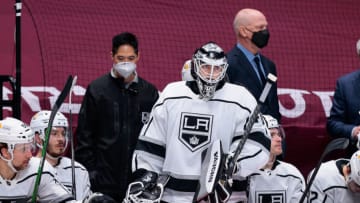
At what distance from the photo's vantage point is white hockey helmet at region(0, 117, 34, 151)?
607 centimetres

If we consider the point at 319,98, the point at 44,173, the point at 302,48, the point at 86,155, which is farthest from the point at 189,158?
the point at 302,48

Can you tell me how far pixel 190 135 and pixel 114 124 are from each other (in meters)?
1.09

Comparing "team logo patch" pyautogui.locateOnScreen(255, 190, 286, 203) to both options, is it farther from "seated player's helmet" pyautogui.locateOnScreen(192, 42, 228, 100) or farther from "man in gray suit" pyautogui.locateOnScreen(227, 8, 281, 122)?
"seated player's helmet" pyautogui.locateOnScreen(192, 42, 228, 100)

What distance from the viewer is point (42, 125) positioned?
6836mm

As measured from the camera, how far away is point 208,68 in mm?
6074

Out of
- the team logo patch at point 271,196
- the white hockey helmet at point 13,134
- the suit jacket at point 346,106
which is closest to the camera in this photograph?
the white hockey helmet at point 13,134

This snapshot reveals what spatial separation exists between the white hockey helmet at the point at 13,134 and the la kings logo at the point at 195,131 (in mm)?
797

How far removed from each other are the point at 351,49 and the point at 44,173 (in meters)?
3.75

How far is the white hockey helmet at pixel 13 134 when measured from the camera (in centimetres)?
607

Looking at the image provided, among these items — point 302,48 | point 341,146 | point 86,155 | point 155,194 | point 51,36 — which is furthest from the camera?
point 302,48

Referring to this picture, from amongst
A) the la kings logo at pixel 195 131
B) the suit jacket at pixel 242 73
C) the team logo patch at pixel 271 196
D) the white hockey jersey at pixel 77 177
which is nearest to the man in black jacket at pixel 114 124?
the white hockey jersey at pixel 77 177

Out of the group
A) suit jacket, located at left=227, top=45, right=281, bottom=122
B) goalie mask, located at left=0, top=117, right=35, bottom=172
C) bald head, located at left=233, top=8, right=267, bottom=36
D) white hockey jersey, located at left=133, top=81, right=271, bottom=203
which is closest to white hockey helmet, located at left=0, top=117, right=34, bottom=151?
goalie mask, located at left=0, top=117, right=35, bottom=172

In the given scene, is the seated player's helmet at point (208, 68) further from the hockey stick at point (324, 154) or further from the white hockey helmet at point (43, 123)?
the white hockey helmet at point (43, 123)

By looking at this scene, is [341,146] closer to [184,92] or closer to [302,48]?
[184,92]
